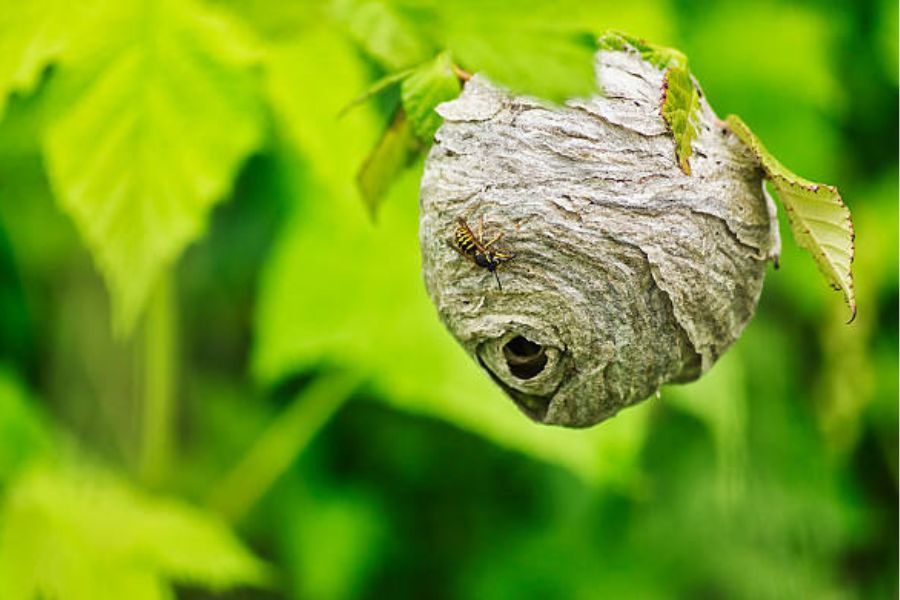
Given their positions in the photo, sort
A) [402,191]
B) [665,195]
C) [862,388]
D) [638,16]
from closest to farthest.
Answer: [665,195] < [638,16] < [402,191] < [862,388]

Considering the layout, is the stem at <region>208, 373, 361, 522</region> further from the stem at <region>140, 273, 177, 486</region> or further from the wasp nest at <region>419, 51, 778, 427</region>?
the wasp nest at <region>419, 51, 778, 427</region>

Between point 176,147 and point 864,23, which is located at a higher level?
point 864,23

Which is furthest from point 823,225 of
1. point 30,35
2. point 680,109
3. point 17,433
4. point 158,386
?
point 17,433

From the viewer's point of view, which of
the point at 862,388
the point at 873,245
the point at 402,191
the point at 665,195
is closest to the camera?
the point at 665,195

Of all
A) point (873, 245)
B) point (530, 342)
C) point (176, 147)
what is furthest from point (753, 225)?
point (873, 245)

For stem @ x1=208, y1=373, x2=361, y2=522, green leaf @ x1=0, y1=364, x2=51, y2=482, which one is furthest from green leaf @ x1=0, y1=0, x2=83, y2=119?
stem @ x1=208, y1=373, x2=361, y2=522

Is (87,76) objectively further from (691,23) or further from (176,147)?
(691,23)

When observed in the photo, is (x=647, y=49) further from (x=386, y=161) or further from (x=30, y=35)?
(x=30, y=35)

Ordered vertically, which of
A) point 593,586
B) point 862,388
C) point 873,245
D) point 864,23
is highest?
point 864,23
